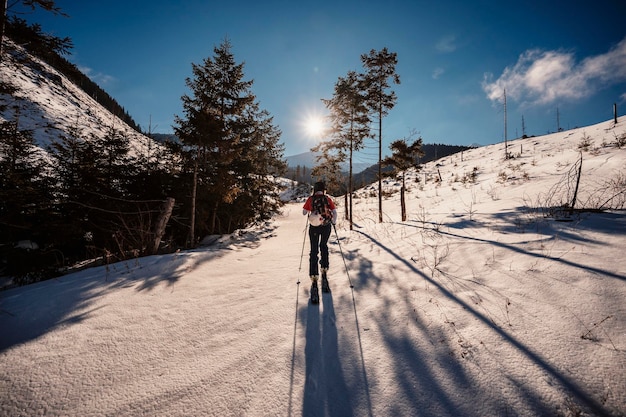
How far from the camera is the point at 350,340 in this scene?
9.22 feet

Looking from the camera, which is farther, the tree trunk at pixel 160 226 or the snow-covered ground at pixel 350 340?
the tree trunk at pixel 160 226

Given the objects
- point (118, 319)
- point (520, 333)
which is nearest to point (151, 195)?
point (118, 319)

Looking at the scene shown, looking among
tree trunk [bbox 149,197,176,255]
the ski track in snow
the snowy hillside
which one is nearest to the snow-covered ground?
the ski track in snow

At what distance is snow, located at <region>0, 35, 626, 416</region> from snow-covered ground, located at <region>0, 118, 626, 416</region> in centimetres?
2

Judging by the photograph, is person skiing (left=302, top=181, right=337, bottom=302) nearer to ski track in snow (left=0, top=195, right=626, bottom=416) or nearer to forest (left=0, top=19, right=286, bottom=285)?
ski track in snow (left=0, top=195, right=626, bottom=416)

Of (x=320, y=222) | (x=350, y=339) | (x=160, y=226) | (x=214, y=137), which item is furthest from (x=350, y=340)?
(x=214, y=137)

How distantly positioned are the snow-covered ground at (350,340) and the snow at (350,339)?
16mm

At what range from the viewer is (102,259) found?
23.1ft

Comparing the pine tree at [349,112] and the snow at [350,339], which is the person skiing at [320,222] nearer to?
the snow at [350,339]

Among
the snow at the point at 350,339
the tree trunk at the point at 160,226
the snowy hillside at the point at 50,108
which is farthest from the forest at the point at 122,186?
the snowy hillside at the point at 50,108

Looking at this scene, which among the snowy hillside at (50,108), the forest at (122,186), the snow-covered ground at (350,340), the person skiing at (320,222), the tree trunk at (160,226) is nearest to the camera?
the snow-covered ground at (350,340)

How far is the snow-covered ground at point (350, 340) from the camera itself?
73.4 inches

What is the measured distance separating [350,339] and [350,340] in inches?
0.8

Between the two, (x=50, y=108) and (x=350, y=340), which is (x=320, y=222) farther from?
(x=50, y=108)
